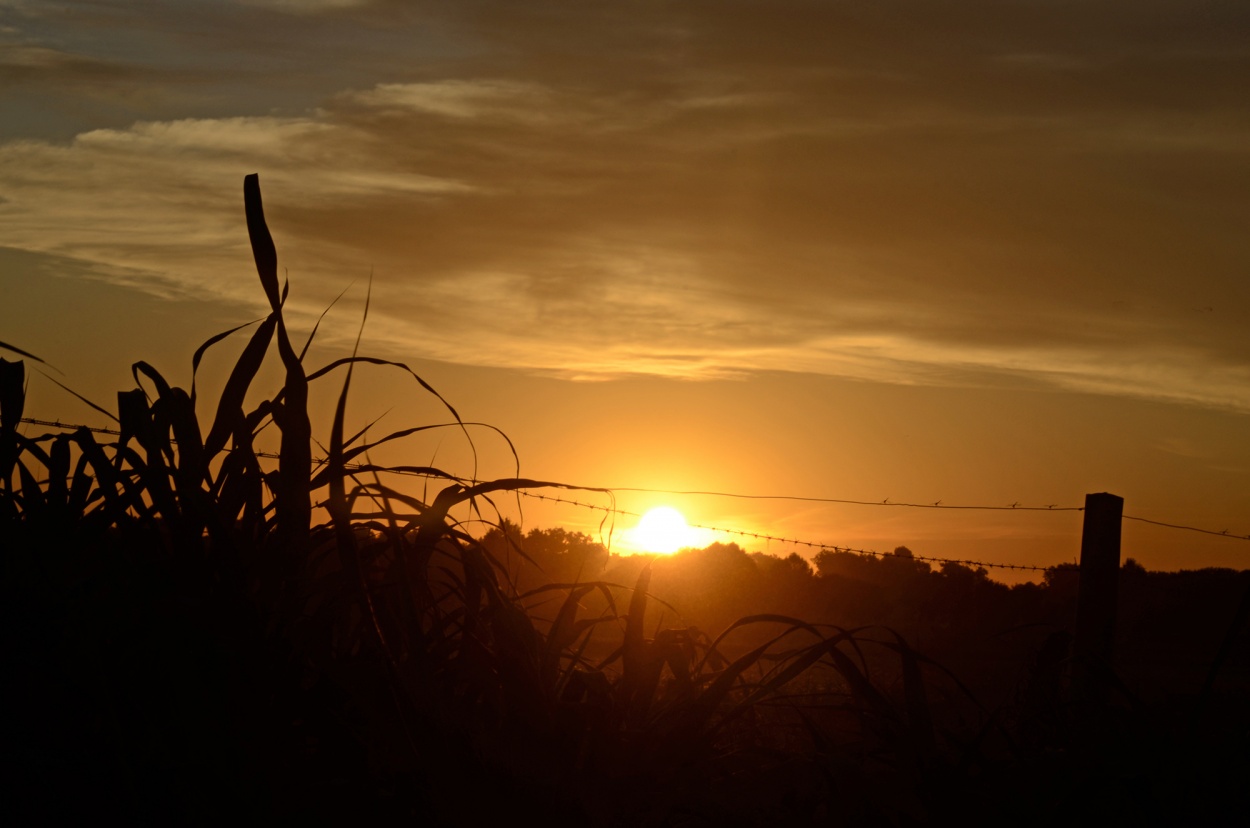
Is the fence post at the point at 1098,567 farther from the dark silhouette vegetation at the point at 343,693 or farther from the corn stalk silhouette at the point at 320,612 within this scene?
the corn stalk silhouette at the point at 320,612

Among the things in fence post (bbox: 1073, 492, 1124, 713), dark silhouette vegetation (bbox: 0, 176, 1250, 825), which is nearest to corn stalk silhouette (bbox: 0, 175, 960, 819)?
dark silhouette vegetation (bbox: 0, 176, 1250, 825)

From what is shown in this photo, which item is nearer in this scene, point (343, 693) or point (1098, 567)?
point (343, 693)

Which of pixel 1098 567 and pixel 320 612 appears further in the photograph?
pixel 1098 567

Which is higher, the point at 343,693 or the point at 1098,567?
the point at 1098,567

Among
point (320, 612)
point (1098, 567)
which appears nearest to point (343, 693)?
point (320, 612)

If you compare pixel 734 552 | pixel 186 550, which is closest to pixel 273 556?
pixel 186 550

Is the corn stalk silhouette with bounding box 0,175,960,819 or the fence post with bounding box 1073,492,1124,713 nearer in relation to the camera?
the corn stalk silhouette with bounding box 0,175,960,819

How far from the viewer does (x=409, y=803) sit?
141 cm

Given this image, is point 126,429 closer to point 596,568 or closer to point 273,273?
point 273,273

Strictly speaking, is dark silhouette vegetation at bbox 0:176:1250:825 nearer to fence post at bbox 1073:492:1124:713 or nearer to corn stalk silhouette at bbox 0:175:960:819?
corn stalk silhouette at bbox 0:175:960:819

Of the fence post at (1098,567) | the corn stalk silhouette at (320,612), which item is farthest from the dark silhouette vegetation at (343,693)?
the fence post at (1098,567)

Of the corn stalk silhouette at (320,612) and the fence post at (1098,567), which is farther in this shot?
the fence post at (1098,567)

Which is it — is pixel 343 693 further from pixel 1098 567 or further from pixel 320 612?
pixel 1098 567

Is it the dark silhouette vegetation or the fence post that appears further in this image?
the fence post
